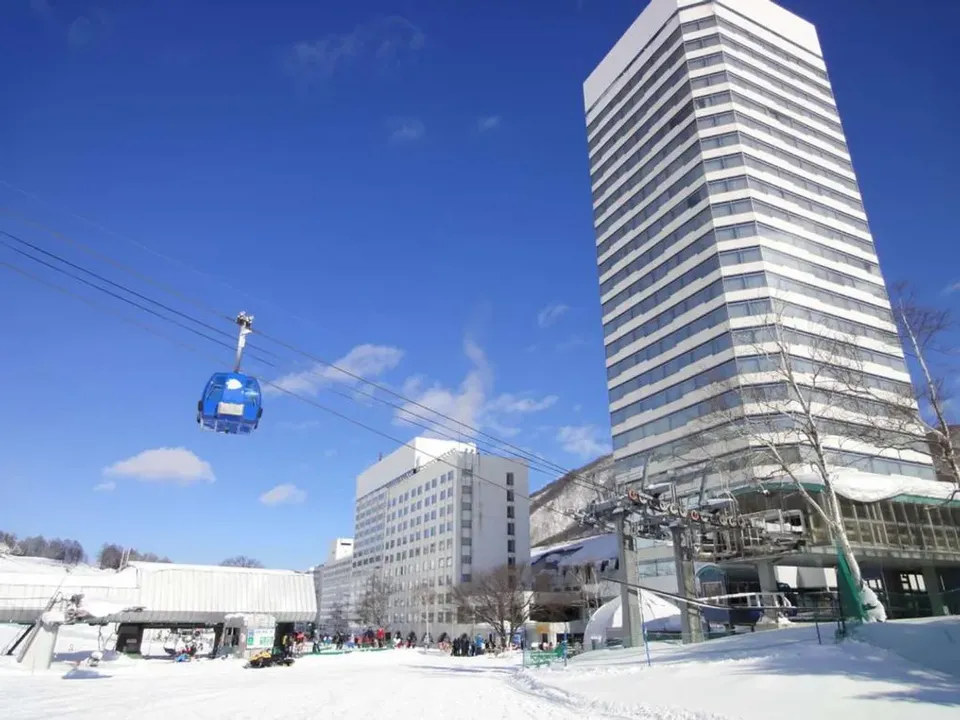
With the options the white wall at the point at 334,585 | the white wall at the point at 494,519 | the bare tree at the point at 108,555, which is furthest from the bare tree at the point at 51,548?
the white wall at the point at 494,519

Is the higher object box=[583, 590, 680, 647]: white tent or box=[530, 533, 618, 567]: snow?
box=[530, 533, 618, 567]: snow

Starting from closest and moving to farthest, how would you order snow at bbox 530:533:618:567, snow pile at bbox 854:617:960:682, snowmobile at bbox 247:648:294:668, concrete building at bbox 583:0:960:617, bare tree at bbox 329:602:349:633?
1. snow pile at bbox 854:617:960:682
2. snowmobile at bbox 247:648:294:668
3. concrete building at bbox 583:0:960:617
4. snow at bbox 530:533:618:567
5. bare tree at bbox 329:602:349:633

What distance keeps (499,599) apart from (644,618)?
3210 cm

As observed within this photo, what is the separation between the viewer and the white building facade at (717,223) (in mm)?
53969

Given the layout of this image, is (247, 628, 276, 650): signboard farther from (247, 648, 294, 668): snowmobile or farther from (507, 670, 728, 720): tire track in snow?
(507, 670, 728, 720): tire track in snow

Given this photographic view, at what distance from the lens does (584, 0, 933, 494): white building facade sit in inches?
2125

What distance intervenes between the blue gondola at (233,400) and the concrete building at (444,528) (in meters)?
68.1

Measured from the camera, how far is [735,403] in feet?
161

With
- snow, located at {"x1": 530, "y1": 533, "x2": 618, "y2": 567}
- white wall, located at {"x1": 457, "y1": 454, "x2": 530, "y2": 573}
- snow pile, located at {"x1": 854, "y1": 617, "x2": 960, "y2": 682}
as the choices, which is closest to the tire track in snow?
snow pile, located at {"x1": 854, "y1": 617, "x2": 960, "y2": 682}

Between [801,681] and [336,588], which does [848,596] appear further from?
[336,588]

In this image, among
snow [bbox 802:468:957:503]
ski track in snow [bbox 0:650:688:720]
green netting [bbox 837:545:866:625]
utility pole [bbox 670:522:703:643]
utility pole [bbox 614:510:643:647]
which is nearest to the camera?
ski track in snow [bbox 0:650:688:720]

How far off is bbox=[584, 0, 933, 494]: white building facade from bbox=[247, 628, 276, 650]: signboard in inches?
1281

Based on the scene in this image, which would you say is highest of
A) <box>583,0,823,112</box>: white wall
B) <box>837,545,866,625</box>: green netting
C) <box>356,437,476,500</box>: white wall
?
<box>583,0,823,112</box>: white wall

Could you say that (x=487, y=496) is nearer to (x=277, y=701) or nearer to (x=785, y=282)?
(x=785, y=282)
